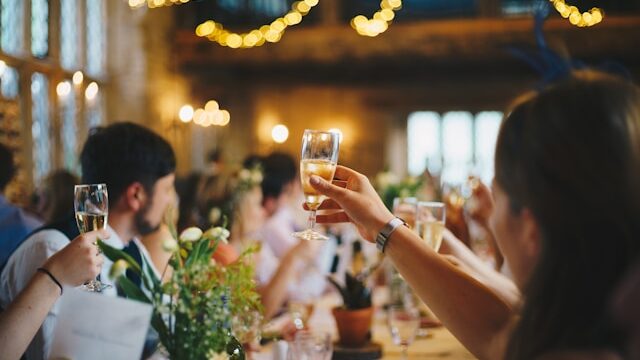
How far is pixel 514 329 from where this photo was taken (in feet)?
3.92

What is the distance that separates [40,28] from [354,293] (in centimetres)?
575

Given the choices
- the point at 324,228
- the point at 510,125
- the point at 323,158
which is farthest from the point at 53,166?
the point at 510,125

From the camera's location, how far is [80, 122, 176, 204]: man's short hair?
2318 millimetres

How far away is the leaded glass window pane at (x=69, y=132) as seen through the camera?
750 cm

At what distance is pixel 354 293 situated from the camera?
254 cm

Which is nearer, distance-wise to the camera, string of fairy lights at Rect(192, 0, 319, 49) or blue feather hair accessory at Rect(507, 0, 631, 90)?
blue feather hair accessory at Rect(507, 0, 631, 90)

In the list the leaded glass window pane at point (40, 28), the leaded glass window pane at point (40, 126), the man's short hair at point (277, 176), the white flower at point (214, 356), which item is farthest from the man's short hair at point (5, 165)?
the leaded glass window pane at point (40, 28)

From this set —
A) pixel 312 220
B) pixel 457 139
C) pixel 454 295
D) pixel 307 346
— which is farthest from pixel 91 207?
pixel 457 139

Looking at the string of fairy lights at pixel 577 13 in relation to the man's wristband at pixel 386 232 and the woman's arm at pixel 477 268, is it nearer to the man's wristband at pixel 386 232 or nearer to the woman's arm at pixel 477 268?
the woman's arm at pixel 477 268

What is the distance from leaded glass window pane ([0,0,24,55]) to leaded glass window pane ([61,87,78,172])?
3.05ft

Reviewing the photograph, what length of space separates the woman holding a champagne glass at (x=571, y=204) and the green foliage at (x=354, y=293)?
→ 4.36 ft

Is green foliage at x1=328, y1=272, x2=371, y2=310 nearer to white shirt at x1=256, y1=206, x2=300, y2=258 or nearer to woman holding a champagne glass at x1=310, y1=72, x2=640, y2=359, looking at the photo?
woman holding a champagne glass at x1=310, y1=72, x2=640, y2=359

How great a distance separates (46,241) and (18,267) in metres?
0.13

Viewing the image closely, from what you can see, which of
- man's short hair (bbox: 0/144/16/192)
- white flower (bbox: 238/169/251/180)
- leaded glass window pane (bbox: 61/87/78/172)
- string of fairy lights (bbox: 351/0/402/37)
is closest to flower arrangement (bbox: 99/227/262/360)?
man's short hair (bbox: 0/144/16/192)
